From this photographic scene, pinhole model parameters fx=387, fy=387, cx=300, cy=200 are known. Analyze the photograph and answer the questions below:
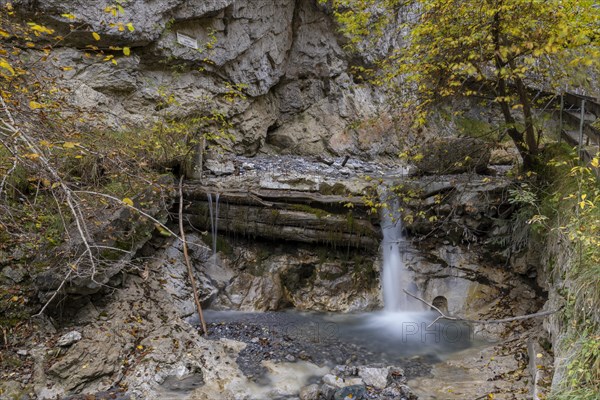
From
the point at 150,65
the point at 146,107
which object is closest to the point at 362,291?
the point at 146,107

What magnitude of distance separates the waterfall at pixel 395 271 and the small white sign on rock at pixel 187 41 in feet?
21.6

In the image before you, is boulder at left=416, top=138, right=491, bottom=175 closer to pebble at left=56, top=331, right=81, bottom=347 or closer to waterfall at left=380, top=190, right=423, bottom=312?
waterfall at left=380, top=190, right=423, bottom=312

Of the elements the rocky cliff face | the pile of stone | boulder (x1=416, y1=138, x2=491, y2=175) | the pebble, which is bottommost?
the pile of stone

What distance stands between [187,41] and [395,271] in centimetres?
775

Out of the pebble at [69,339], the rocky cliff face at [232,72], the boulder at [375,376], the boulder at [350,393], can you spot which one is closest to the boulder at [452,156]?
the rocky cliff face at [232,72]

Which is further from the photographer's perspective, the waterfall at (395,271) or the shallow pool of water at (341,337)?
the waterfall at (395,271)

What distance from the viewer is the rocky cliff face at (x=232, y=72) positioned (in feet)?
28.6

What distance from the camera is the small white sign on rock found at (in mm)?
9882

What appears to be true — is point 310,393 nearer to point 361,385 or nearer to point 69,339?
point 361,385

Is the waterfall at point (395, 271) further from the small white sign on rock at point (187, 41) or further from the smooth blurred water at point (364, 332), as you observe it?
the small white sign on rock at point (187, 41)

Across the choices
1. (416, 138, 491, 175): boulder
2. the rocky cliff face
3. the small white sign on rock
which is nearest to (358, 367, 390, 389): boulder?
the rocky cliff face

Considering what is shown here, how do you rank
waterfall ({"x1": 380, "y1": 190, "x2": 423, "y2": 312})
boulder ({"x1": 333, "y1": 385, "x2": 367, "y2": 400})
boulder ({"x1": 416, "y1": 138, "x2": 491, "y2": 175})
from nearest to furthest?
boulder ({"x1": 333, "y1": 385, "x2": 367, "y2": 400}) < waterfall ({"x1": 380, "y1": 190, "x2": 423, "y2": 312}) < boulder ({"x1": 416, "y1": 138, "x2": 491, "y2": 175})

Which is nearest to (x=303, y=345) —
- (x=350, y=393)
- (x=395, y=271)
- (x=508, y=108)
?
(x=350, y=393)

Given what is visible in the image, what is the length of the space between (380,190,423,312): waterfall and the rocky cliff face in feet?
6.51
